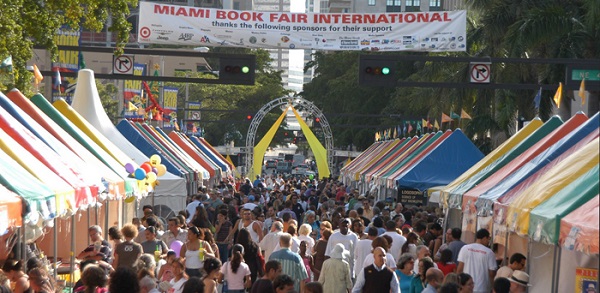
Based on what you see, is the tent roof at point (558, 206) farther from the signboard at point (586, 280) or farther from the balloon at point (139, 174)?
the balloon at point (139, 174)

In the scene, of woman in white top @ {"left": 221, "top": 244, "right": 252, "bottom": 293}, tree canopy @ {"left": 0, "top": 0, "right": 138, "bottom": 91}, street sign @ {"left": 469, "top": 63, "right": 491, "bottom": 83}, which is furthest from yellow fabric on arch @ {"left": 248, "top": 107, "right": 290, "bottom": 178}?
woman in white top @ {"left": 221, "top": 244, "right": 252, "bottom": 293}

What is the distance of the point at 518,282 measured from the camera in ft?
41.4

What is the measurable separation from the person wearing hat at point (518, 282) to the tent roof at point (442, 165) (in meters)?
15.8

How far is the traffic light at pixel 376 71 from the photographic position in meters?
27.7

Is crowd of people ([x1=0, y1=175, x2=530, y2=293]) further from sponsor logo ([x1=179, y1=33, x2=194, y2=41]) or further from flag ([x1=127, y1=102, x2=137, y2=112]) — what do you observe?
flag ([x1=127, y1=102, x2=137, y2=112])

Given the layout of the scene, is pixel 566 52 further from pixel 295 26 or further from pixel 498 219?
pixel 498 219

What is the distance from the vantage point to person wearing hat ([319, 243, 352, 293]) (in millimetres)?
15664

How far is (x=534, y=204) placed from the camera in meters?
13.0

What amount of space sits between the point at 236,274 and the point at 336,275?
140 cm

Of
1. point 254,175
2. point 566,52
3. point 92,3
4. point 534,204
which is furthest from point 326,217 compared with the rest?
point 254,175

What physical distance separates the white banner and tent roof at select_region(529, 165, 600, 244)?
70.8ft

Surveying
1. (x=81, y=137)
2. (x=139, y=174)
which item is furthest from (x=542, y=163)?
(x=81, y=137)

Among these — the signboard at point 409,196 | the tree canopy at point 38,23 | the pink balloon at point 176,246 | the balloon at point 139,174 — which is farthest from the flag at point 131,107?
the pink balloon at point 176,246

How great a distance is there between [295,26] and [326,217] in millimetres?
9905
